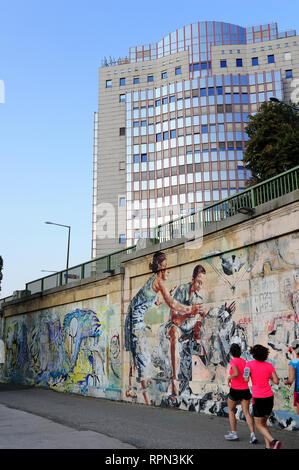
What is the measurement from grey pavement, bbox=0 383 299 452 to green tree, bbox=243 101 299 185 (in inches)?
702

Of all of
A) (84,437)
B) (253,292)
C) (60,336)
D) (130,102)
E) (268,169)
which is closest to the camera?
(84,437)

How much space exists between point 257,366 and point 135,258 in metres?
9.92

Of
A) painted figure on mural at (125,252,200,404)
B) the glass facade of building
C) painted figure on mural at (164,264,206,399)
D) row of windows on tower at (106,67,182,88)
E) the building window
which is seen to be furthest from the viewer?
row of windows on tower at (106,67,182,88)

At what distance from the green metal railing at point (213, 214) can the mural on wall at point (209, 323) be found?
1.06 m

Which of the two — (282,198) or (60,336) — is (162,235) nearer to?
(282,198)

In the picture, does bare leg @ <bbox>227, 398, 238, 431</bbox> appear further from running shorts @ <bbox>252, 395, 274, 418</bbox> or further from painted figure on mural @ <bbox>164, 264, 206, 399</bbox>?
painted figure on mural @ <bbox>164, 264, 206, 399</bbox>

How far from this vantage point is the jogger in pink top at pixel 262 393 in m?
6.92

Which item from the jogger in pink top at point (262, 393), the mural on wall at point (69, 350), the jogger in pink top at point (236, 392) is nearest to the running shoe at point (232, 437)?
the jogger in pink top at point (236, 392)

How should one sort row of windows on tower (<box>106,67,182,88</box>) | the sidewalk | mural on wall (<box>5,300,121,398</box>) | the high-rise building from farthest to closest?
1. row of windows on tower (<box>106,67,182,88</box>)
2. the high-rise building
3. mural on wall (<box>5,300,121,398</box>)
4. the sidewalk

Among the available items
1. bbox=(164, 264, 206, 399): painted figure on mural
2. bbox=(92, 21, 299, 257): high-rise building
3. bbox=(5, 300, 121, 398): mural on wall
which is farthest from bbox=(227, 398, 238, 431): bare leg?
bbox=(92, 21, 299, 257): high-rise building

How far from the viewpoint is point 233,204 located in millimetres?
13070

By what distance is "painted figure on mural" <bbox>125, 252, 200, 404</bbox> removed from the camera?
49.9 ft
